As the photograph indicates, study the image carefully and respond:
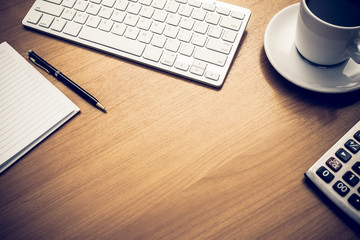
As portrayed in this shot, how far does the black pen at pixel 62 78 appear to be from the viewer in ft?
1.53

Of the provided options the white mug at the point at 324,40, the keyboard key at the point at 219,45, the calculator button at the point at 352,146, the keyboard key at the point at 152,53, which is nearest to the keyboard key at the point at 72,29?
the keyboard key at the point at 152,53

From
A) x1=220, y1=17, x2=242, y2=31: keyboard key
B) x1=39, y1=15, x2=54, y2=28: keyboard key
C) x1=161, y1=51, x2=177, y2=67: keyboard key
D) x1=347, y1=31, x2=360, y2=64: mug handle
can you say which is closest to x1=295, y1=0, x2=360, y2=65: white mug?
x1=347, y1=31, x2=360, y2=64: mug handle

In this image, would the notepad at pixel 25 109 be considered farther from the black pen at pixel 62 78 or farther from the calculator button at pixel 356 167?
the calculator button at pixel 356 167

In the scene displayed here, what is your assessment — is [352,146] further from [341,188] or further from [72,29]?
[72,29]

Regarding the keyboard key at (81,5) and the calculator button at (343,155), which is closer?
the calculator button at (343,155)

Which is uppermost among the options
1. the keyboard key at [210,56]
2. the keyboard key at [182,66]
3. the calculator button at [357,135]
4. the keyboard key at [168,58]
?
the keyboard key at [210,56]

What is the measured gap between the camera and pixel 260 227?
38 centimetres

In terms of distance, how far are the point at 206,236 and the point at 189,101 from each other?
0.21 metres

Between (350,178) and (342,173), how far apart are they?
0.01m

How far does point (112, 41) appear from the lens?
491mm

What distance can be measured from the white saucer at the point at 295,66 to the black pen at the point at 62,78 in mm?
304

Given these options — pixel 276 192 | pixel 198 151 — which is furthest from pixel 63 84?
pixel 276 192

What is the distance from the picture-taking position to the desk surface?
0.39 m

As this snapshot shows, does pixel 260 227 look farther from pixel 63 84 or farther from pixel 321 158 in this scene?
pixel 63 84
